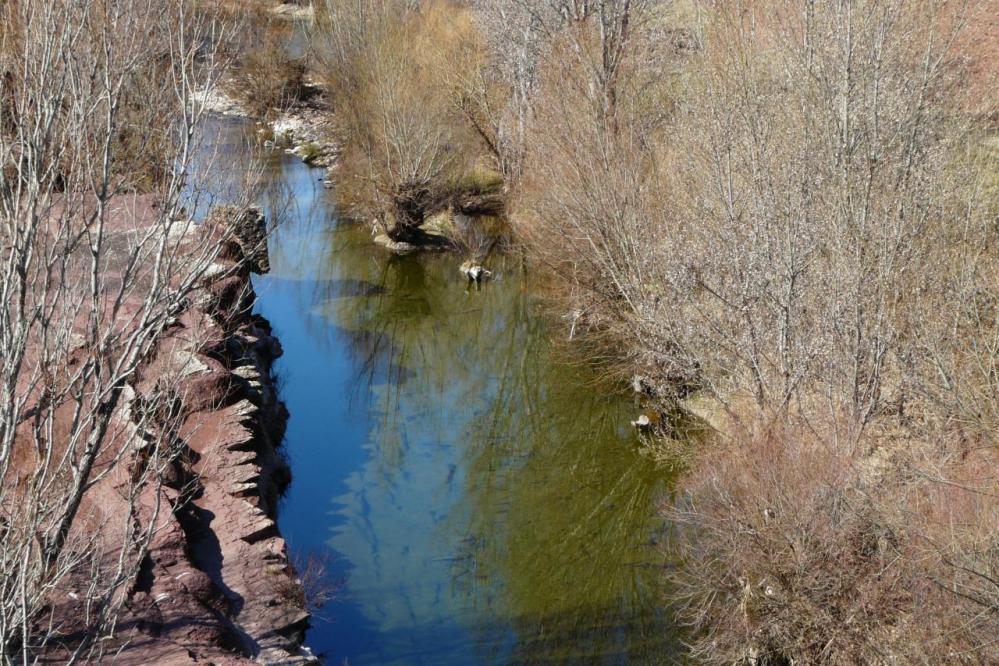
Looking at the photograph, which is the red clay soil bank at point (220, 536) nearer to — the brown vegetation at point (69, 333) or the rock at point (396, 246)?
the brown vegetation at point (69, 333)

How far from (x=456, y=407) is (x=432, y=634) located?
6.47 m

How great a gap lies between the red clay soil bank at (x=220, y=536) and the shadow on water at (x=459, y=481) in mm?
841

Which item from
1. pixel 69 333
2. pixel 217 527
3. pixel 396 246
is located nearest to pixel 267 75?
pixel 396 246

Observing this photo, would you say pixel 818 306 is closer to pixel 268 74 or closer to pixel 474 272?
pixel 474 272

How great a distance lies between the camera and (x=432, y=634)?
1237 cm

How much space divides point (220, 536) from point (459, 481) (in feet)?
14.8

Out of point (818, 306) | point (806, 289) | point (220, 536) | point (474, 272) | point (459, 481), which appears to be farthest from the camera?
point (474, 272)

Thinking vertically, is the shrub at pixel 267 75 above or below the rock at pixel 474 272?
above

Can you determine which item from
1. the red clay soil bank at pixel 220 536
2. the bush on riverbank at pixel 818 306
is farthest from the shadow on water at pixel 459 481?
the bush on riverbank at pixel 818 306

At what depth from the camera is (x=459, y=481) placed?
52.1 ft

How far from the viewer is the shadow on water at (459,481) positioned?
12.5 metres

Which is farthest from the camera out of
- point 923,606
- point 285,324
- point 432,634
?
point 285,324

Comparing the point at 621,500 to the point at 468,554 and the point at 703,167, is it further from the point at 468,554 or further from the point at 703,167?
the point at 703,167

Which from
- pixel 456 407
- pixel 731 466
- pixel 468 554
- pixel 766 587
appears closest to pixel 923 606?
pixel 766 587
